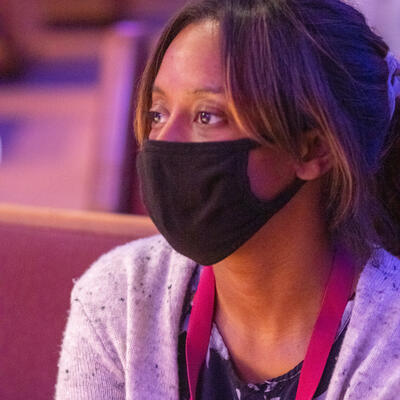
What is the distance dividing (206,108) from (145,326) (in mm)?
415

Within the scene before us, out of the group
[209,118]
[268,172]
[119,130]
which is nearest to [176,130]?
[209,118]

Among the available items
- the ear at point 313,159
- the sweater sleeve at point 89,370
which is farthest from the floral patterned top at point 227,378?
the ear at point 313,159

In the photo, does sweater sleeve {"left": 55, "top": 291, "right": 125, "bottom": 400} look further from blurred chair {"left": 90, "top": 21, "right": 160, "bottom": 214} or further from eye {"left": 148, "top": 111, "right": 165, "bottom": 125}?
blurred chair {"left": 90, "top": 21, "right": 160, "bottom": 214}

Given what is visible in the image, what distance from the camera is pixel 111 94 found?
7.15 feet

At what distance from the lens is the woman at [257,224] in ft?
3.70

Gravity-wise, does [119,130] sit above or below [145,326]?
above

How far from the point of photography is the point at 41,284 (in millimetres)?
1688

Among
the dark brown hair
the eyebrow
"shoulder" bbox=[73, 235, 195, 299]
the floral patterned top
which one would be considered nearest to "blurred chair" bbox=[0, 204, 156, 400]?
"shoulder" bbox=[73, 235, 195, 299]

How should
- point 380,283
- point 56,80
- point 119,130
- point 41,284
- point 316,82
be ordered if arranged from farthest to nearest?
point 56,80 < point 119,130 < point 41,284 < point 380,283 < point 316,82

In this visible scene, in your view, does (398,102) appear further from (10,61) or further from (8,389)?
(10,61)

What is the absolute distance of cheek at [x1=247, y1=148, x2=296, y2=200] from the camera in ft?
3.72

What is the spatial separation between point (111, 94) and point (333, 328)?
1.18 m

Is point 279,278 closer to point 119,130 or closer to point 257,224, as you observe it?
point 257,224

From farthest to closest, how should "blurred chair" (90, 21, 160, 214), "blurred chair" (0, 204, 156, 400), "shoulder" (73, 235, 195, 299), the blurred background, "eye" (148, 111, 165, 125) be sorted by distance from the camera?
the blurred background < "blurred chair" (90, 21, 160, 214) < "blurred chair" (0, 204, 156, 400) < "shoulder" (73, 235, 195, 299) < "eye" (148, 111, 165, 125)
